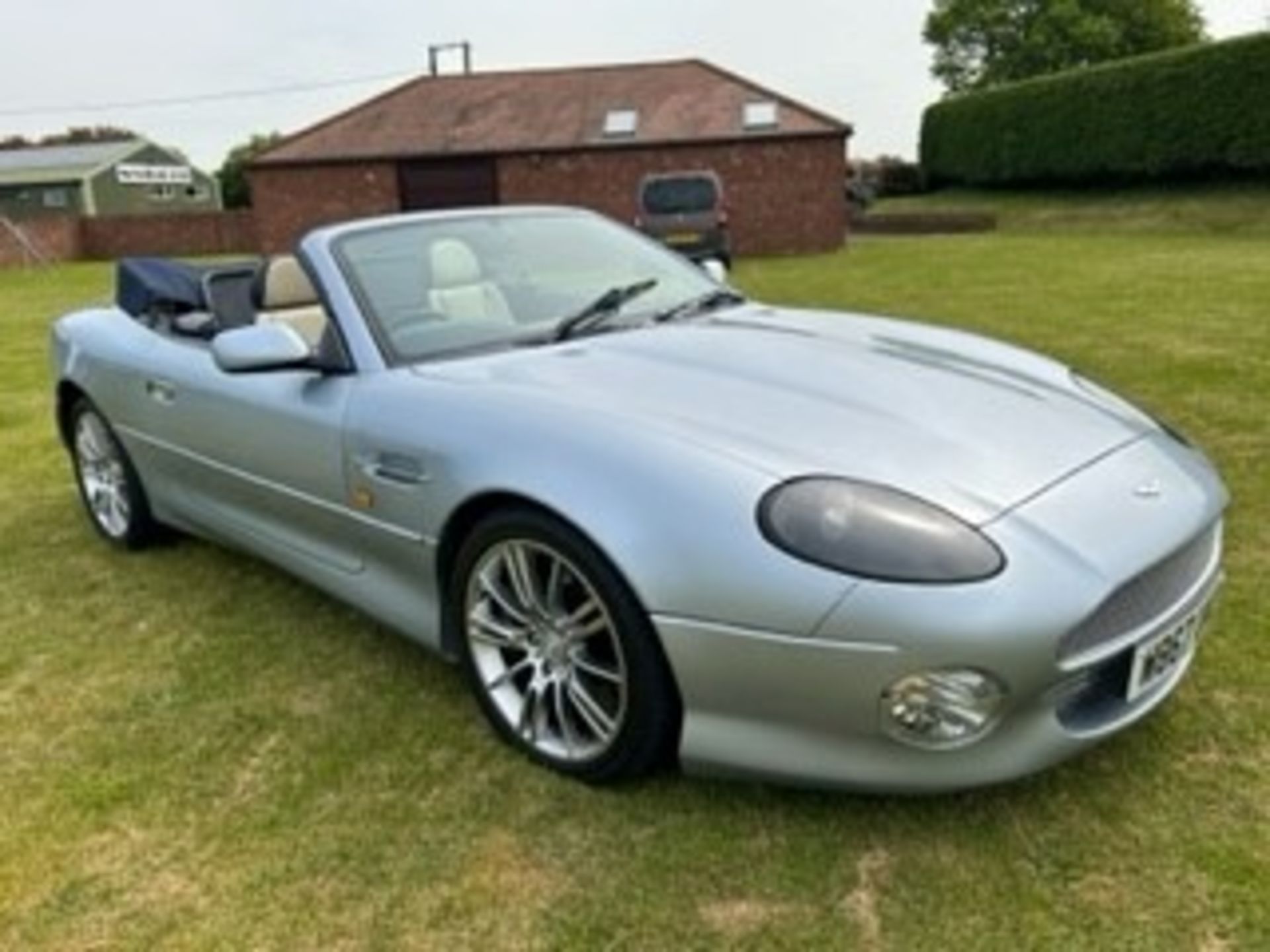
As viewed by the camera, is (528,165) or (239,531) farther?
(528,165)

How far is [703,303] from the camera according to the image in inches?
147

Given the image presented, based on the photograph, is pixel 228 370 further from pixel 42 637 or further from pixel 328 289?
pixel 42 637

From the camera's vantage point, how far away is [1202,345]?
800cm

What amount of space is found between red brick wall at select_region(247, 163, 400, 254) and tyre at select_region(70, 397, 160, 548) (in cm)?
2279

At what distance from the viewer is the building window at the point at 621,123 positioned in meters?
26.5

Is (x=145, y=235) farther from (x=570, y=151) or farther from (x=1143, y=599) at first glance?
(x=1143, y=599)

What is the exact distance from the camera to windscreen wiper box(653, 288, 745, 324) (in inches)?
140

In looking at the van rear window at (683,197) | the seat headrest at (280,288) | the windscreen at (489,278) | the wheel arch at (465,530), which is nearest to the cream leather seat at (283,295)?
the seat headrest at (280,288)

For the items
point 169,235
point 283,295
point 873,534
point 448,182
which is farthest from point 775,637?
point 169,235

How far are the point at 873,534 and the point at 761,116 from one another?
82.1 feet

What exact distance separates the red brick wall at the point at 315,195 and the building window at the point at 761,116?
793cm

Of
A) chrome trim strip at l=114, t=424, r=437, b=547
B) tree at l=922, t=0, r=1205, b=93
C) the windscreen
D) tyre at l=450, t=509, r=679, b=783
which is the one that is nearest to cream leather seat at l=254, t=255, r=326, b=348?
chrome trim strip at l=114, t=424, r=437, b=547

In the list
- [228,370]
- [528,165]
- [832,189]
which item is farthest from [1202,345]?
[528,165]

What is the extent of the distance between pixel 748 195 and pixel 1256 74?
10195mm
